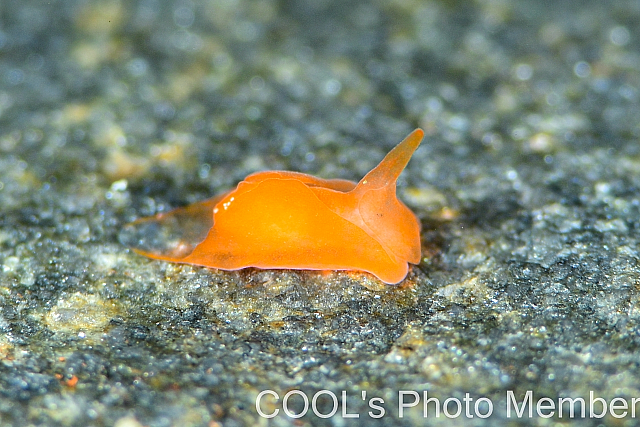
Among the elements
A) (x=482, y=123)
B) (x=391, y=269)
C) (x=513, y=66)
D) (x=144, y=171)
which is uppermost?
(x=513, y=66)

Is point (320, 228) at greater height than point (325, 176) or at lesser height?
lesser

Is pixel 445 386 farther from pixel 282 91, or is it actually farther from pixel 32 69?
pixel 32 69

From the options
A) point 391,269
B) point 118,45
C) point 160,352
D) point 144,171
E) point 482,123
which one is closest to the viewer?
point 160,352

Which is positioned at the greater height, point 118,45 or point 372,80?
point 118,45

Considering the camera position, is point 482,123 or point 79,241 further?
point 482,123

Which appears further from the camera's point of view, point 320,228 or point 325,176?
point 325,176

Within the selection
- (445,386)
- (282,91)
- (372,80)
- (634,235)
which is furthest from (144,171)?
(634,235)

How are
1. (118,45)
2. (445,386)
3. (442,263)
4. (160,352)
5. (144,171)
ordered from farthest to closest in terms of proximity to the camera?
1. (118,45)
2. (144,171)
3. (442,263)
4. (160,352)
5. (445,386)

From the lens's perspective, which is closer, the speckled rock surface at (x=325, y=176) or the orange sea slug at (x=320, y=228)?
the speckled rock surface at (x=325, y=176)
